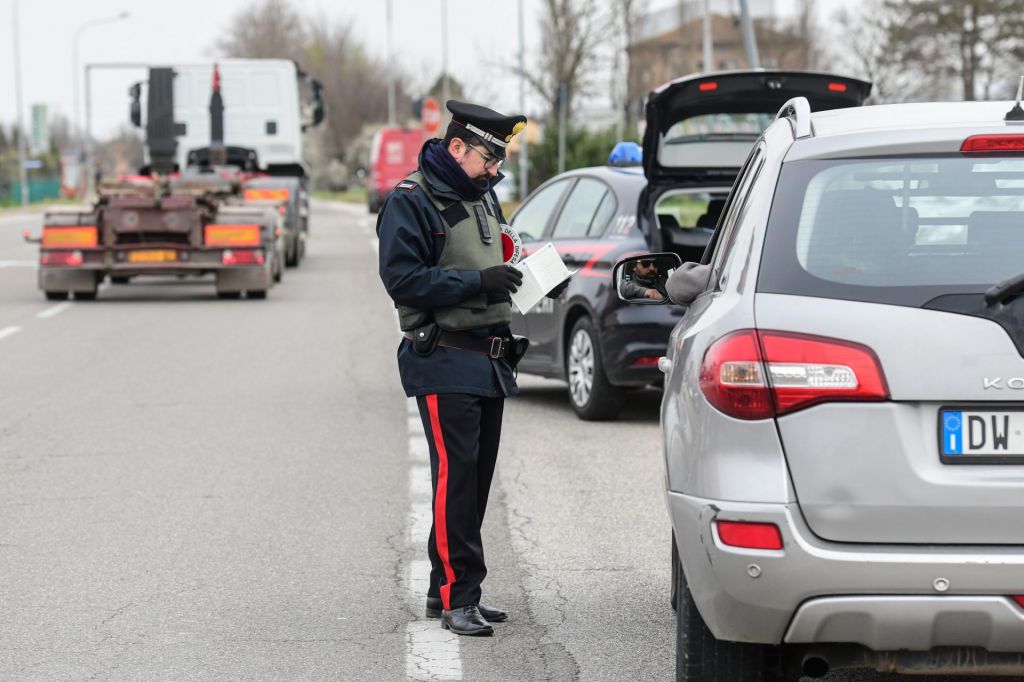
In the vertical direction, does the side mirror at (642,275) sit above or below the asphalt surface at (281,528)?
above

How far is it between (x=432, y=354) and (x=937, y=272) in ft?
6.69

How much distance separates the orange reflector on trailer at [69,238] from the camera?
1978cm

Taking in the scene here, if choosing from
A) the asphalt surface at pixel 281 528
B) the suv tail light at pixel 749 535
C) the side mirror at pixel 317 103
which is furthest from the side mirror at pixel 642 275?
the side mirror at pixel 317 103

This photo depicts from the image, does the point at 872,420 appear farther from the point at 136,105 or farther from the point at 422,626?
the point at 136,105

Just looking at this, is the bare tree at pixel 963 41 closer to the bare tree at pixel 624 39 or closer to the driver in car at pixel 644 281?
the bare tree at pixel 624 39

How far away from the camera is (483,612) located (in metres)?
5.74

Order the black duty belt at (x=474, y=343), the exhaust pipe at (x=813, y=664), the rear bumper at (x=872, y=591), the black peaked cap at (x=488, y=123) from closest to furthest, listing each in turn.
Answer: the rear bumper at (x=872, y=591)
the exhaust pipe at (x=813, y=664)
the black peaked cap at (x=488, y=123)
the black duty belt at (x=474, y=343)

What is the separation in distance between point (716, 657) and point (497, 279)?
167 centimetres

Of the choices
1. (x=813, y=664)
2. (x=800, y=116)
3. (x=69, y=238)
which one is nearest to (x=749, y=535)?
(x=813, y=664)

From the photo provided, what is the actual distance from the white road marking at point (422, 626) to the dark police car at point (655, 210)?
1802 mm

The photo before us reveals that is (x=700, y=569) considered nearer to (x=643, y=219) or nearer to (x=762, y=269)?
(x=762, y=269)

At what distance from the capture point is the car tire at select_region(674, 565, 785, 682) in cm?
425

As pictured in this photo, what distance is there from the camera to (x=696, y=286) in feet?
16.2

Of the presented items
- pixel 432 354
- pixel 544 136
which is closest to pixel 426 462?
pixel 432 354
